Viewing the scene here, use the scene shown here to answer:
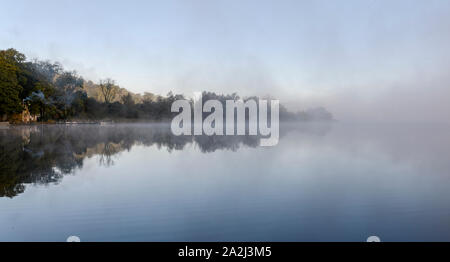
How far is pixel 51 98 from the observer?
48281 millimetres

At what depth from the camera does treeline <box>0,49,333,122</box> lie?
39.6m

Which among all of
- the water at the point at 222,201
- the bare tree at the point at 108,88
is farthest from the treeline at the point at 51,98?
the water at the point at 222,201

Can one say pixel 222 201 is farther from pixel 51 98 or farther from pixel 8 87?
pixel 51 98

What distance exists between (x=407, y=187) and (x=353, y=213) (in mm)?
3111

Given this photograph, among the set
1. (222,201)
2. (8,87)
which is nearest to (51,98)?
(8,87)

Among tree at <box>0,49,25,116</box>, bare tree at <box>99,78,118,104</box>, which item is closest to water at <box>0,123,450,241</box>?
tree at <box>0,49,25,116</box>

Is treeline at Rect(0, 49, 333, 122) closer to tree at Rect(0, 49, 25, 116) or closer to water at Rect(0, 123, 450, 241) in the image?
tree at Rect(0, 49, 25, 116)

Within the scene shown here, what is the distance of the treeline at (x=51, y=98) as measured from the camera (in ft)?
130

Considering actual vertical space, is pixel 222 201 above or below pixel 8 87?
below

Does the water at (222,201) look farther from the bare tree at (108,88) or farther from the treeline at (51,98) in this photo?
the bare tree at (108,88)

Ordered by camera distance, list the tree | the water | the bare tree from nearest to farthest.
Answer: the water → the tree → the bare tree

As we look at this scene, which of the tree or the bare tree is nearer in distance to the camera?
the tree
